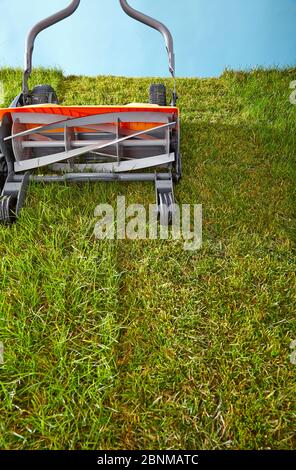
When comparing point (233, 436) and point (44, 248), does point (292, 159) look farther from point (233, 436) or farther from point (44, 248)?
point (233, 436)

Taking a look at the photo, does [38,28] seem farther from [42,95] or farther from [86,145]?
[86,145]

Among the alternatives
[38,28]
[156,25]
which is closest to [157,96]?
[156,25]

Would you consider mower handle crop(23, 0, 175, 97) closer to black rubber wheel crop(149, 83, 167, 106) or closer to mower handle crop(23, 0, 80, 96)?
mower handle crop(23, 0, 80, 96)

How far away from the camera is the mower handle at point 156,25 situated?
3.70 meters

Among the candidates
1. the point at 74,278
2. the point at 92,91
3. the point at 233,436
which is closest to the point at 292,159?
the point at 74,278

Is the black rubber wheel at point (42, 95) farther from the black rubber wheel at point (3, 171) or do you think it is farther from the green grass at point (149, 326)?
the green grass at point (149, 326)

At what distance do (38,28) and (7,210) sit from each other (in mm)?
2009

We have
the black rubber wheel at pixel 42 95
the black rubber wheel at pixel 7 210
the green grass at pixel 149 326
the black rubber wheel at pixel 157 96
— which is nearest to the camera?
the green grass at pixel 149 326

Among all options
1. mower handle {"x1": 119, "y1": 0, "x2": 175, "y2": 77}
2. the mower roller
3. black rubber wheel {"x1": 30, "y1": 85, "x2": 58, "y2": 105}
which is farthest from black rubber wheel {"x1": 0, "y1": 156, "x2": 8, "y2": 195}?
mower handle {"x1": 119, "y1": 0, "x2": 175, "y2": 77}

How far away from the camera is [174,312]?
7.23 ft

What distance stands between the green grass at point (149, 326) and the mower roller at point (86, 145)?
0.51 feet

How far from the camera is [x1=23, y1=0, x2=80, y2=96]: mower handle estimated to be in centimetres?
360

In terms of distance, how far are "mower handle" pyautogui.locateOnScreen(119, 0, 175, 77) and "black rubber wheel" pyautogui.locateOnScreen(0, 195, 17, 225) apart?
198 cm

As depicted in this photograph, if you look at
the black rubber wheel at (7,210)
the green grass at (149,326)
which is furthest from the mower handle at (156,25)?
the black rubber wheel at (7,210)
